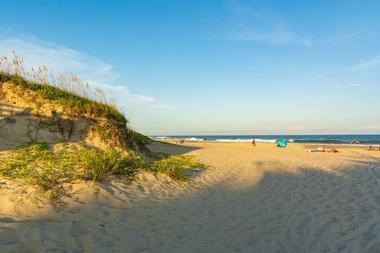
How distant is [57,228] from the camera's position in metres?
4.85

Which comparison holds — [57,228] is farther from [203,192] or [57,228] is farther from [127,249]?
[203,192]

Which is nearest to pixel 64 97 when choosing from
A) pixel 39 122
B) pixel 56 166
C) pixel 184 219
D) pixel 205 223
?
pixel 39 122

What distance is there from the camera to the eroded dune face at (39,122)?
375 inches

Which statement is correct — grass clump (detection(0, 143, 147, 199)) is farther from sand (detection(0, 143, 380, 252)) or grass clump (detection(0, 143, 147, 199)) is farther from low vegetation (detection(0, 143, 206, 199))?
sand (detection(0, 143, 380, 252))

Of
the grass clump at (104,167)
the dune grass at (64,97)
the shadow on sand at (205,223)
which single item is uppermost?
the dune grass at (64,97)

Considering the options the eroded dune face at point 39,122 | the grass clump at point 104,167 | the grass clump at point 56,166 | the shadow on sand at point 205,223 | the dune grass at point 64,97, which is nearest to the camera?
the shadow on sand at point 205,223

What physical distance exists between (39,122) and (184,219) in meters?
6.34

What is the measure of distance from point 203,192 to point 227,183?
5.92 feet

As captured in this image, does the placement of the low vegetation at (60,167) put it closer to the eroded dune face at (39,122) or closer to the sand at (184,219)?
the sand at (184,219)

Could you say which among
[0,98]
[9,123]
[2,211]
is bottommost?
[2,211]

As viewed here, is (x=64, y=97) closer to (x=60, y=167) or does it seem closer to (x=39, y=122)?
(x=39, y=122)

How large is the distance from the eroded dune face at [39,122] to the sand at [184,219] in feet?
10.6

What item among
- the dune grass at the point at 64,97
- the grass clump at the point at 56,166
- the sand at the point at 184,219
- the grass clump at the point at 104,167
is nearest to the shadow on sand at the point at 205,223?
the sand at the point at 184,219

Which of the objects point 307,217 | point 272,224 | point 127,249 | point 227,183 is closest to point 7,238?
point 127,249
